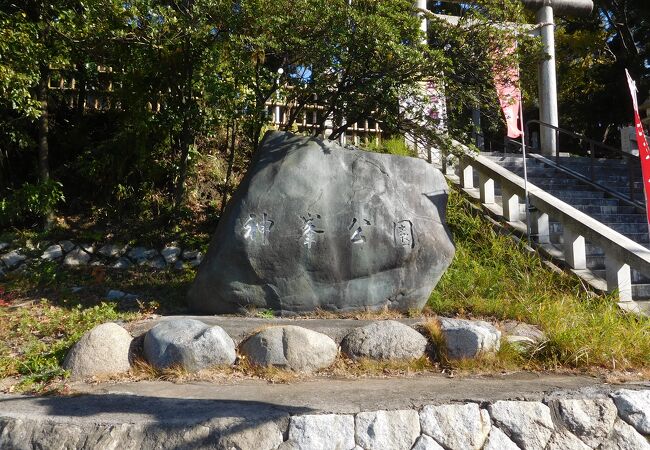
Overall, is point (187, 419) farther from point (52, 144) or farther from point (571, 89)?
point (571, 89)

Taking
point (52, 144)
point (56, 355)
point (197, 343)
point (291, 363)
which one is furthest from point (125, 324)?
point (52, 144)

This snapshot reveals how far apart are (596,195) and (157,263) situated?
872 cm

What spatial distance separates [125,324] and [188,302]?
842 millimetres

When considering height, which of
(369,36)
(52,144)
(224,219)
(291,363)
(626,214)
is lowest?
(291,363)

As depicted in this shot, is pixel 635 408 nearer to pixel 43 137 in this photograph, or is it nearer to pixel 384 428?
pixel 384 428

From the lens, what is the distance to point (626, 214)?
9.97m

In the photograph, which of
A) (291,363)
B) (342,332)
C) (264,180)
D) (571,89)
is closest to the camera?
(291,363)

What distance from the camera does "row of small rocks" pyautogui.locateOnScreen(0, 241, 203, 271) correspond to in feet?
26.7

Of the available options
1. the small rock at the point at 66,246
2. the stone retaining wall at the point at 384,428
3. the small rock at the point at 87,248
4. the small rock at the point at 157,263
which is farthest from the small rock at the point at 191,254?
the stone retaining wall at the point at 384,428

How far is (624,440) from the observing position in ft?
13.4

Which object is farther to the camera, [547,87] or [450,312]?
[547,87]

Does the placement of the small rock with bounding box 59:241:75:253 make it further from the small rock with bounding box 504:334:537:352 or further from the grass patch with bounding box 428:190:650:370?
the small rock with bounding box 504:334:537:352

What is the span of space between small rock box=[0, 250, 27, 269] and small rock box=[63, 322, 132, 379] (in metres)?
3.73

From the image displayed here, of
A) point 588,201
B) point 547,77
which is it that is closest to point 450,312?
point 588,201
